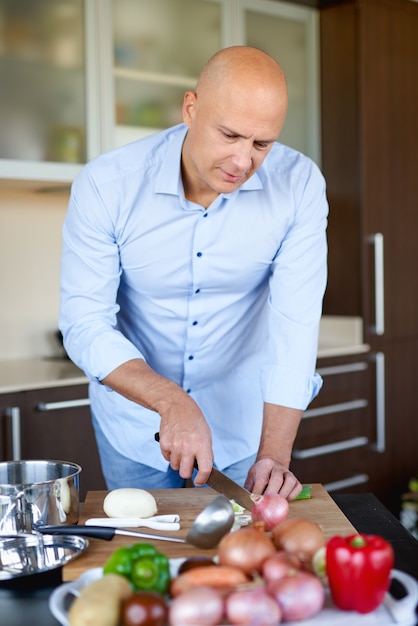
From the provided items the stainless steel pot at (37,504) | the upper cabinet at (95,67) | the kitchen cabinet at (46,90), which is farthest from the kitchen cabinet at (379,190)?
the stainless steel pot at (37,504)

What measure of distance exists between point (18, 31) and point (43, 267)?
86 cm

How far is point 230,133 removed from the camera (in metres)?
1.36

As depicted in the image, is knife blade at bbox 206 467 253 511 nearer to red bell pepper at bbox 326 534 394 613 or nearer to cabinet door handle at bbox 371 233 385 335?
red bell pepper at bbox 326 534 394 613

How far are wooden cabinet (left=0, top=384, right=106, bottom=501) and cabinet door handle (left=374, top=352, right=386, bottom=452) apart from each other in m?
1.38

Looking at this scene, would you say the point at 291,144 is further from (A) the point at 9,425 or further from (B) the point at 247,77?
(B) the point at 247,77

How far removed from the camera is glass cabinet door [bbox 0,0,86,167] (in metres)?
2.79

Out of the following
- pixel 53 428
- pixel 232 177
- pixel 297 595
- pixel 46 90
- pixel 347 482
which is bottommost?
pixel 347 482

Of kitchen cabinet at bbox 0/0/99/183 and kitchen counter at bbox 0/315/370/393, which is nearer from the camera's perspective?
kitchen counter at bbox 0/315/370/393

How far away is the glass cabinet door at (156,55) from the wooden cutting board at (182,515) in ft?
6.29

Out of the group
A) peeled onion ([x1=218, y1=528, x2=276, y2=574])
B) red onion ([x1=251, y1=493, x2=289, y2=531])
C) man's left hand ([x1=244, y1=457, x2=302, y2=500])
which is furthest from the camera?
man's left hand ([x1=244, y1=457, x2=302, y2=500])

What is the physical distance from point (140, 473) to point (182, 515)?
526 millimetres

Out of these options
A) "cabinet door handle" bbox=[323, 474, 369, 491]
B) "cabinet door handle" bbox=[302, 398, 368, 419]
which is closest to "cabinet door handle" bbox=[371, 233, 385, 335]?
"cabinet door handle" bbox=[302, 398, 368, 419]

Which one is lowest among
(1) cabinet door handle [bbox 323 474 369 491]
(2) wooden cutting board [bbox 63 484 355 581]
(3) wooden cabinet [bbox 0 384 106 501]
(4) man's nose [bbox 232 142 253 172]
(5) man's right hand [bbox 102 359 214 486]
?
(1) cabinet door handle [bbox 323 474 369 491]

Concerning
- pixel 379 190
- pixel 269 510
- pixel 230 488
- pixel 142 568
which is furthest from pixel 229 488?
pixel 379 190
